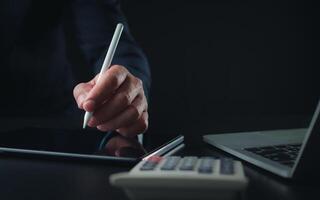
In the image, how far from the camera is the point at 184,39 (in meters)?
1.30

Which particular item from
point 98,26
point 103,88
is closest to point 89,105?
point 103,88

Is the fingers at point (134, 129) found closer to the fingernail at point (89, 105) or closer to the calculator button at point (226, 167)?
the fingernail at point (89, 105)

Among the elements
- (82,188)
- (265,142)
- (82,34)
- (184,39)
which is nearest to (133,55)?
(82,34)

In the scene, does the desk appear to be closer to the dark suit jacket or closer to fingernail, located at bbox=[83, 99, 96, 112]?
fingernail, located at bbox=[83, 99, 96, 112]

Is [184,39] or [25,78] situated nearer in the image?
[25,78]

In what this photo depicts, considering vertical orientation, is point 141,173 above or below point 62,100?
above

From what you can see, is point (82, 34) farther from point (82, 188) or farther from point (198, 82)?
point (82, 188)

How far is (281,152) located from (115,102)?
9.6 inches

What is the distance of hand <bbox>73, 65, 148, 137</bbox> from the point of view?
1.89ft

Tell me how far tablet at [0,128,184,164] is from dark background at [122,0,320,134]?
0.60 metres

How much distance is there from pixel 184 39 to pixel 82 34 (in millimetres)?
317

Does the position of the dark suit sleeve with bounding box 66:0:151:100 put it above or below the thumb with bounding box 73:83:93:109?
above

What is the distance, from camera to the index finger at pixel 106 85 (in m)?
0.57

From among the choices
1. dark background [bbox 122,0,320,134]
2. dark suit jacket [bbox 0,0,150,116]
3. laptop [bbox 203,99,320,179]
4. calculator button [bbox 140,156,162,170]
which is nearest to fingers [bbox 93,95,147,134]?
laptop [bbox 203,99,320,179]
